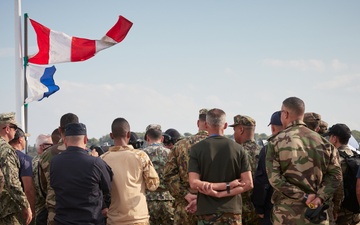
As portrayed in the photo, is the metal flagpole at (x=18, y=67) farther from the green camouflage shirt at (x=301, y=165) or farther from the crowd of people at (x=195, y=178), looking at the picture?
the green camouflage shirt at (x=301, y=165)

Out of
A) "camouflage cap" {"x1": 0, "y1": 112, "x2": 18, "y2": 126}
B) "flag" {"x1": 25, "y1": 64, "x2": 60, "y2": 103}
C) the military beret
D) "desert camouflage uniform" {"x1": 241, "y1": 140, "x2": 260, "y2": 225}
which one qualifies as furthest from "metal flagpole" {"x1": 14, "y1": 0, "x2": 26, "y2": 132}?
"desert camouflage uniform" {"x1": 241, "y1": 140, "x2": 260, "y2": 225}

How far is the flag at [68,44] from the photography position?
36.2 ft

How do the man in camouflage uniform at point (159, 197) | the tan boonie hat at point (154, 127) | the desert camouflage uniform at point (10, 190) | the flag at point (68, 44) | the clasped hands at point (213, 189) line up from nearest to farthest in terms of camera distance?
the clasped hands at point (213, 189), the desert camouflage uniform at point (10, 190), the man in camouflage uniform at point (159, 197), the tan boonie hat at point (154, 127), the flag at point (68, 44)

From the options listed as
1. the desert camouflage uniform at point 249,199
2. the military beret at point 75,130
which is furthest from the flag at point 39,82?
the desert camouflage uniform at point 249,199

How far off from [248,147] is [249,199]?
2.39ft

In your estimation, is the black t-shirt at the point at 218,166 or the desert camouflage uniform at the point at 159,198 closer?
the black t-shirt at the point at 218,166

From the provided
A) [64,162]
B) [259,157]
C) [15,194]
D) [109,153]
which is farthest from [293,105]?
[15,194]

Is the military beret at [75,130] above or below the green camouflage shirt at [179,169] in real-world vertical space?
above

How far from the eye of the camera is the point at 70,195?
562 centimetres

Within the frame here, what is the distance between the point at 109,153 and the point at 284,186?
216 cm

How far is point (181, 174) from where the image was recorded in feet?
21.3

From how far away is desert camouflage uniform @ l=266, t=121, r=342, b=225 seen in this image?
5.56 m

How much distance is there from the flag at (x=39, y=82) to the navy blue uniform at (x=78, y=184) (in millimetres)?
5183

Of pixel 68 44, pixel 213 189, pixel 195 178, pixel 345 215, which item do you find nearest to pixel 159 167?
pixel 195 178
